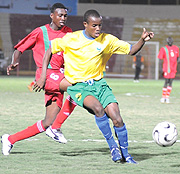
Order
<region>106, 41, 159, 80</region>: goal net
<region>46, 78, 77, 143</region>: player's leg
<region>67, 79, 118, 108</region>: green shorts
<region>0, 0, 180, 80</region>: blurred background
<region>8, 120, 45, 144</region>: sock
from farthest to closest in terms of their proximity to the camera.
→ <region>0, 0, 180, 80</region>: blurred background
<region>106, 41, 159, 80</region>: goal net
<region>46, 78, 77, 143</region>: player's leg
<region>8, 120, 45, 144</region>: sock
<region>67, 79, 118, 108</region>: green shorts

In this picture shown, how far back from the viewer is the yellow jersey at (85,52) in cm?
612

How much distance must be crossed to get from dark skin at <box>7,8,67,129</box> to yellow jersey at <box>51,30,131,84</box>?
0.63 meters

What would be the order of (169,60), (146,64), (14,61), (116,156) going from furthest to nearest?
1. (146,64)
2. (169,60)
3. (14,61)
4. (116,156)

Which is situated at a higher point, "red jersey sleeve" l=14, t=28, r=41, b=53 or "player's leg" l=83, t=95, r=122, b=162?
"red jersey sleeve" l=14, t=28, r=41, b=53

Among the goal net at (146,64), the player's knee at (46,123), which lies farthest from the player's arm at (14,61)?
the goal net at (146,64)

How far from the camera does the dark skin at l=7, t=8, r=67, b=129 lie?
21.9ft

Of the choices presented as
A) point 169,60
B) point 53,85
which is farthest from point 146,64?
point 53,85

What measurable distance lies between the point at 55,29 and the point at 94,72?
123 centimetres

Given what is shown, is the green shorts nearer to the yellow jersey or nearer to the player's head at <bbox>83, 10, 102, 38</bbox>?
the yellow jersey

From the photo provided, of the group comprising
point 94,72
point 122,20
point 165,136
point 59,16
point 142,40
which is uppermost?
point 122,20

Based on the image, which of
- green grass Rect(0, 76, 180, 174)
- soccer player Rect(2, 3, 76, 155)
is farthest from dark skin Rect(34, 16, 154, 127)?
green grass Rect(0, 76, 180, 174)

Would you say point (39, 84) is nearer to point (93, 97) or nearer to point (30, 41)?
point (93, 97)

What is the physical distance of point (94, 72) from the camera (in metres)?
6.12

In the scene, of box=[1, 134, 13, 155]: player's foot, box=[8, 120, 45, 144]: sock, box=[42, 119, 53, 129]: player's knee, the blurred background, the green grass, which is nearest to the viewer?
the green grass
